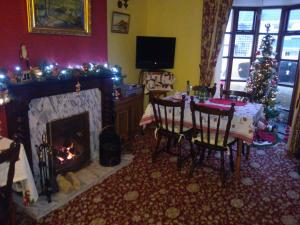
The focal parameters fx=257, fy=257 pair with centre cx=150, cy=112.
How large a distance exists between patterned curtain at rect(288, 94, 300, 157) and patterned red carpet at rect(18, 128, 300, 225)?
38 centimetres

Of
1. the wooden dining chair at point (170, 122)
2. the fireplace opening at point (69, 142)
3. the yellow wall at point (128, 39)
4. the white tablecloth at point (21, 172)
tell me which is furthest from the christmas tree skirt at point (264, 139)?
the white tablecloth at point (21, 172)

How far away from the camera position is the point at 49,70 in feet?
8.71

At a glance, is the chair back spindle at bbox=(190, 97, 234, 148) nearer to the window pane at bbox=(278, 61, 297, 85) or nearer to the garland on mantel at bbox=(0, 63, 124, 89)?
the garland on mantel at bbox=(0, 63, 124, 89)

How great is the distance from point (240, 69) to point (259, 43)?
1.99 ft

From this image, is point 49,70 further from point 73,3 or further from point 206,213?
point 206,213

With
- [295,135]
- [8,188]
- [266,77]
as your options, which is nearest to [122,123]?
[8,188]

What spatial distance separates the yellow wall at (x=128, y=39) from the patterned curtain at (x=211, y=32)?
1.18 m

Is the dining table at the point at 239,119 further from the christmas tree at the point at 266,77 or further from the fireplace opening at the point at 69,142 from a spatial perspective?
the christmas tree at the point at 266,77

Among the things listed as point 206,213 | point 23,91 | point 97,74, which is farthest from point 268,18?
point 23,91

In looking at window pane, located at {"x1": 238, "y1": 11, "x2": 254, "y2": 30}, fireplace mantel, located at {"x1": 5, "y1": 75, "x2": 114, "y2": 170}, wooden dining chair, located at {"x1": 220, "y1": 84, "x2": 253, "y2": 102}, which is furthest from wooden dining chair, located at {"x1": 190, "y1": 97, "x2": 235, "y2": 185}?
window pane, located at {"x1": 238, "y1": 11, "x2": 254, "y2": 30}

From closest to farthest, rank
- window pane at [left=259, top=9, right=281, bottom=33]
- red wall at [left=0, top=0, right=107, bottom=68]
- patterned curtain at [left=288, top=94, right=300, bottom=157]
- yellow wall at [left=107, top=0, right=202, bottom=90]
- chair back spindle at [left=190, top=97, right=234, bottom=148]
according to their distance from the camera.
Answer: red wall at [left=0, top=0, right=107, bottom=68], chair back spindle at [left=190, top=97, right=234, bottom=148], patterned curtain at [left=288, top=94, right=300, bottom=157], yellow wall at [left=107, top=0, right=202, bottom=90], window pane at [left=259, top=9, right=281, bottom=33]

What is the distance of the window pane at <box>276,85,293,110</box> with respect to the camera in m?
5.04

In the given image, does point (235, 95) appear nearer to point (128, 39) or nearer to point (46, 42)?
point (128, 39)

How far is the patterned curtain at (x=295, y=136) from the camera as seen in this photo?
3.74 meters
